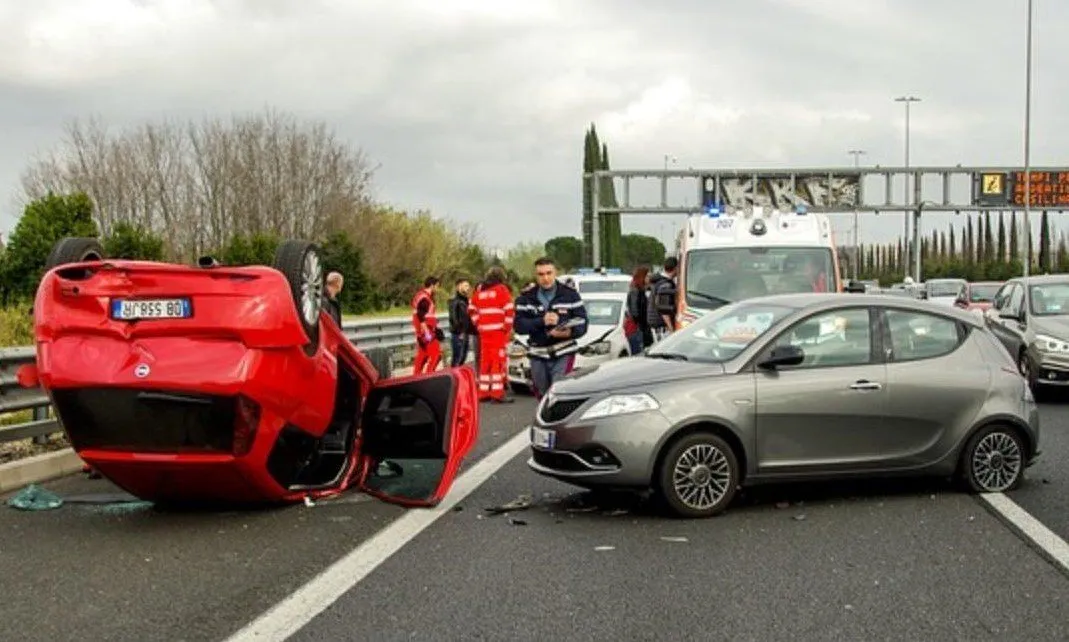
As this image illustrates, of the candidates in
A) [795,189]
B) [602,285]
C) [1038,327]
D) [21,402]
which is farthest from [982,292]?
[21,402]

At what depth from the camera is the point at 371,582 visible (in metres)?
6.02

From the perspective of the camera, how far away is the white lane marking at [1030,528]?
6.54 metres

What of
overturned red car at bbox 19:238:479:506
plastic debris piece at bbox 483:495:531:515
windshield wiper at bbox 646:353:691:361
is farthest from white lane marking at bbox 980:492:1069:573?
overturned red car at bbox 19:238:479:506

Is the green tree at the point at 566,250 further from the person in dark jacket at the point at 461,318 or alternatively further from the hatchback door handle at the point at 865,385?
the hatchback door handle at the point at 865,385

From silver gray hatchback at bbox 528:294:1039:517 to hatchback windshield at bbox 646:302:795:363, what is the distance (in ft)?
0.05

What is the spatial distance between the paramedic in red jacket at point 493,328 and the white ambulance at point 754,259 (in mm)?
2318

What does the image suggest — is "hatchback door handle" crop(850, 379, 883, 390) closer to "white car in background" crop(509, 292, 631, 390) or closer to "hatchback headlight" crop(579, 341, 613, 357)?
"white car in background" crop(509, 292, 631, 390)

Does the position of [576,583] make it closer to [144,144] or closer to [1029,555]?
[1029,555]

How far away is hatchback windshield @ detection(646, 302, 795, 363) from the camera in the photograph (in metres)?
8.16

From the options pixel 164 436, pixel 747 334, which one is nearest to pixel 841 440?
pixel 747 334

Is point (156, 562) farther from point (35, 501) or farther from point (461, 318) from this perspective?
point (461, 318)

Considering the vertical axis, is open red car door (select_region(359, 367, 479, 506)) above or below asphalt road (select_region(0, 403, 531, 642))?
above

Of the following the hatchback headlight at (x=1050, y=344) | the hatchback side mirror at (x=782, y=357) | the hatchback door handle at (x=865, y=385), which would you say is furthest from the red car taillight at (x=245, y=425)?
the hatchback headlight at (x=1050, y=344)

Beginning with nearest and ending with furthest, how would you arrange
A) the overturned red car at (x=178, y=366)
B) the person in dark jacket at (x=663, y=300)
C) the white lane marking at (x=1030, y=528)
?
1. the white lane marking at (x=1030, y=528)
2. the overturned red car at (x=178, y=366)
3. the person in dark jacket at (x=663, y=300)
